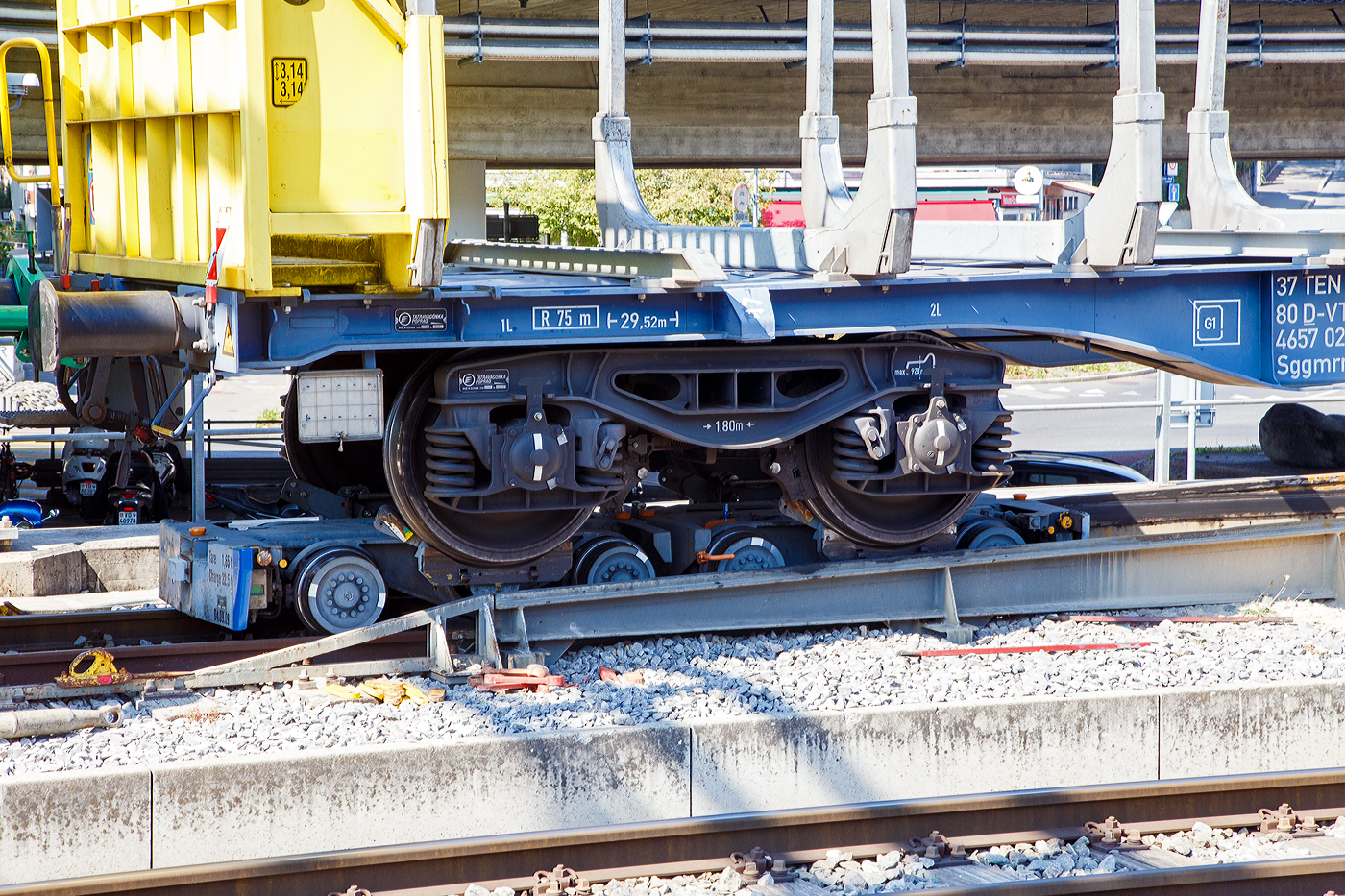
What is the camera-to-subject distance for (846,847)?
5504 millimetres

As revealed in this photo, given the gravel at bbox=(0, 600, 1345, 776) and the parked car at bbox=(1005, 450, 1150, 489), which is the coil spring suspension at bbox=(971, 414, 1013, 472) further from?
the parked car at bbox=(1005, 450, 1150, 489)

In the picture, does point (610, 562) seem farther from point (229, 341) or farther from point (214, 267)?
point (214, 267)

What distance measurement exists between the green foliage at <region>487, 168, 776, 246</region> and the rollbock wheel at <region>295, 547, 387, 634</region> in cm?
2300

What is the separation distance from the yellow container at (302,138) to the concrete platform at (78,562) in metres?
2.45

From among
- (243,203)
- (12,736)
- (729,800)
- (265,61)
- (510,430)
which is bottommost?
(729,800)

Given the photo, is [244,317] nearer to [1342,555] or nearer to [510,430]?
[510,430]

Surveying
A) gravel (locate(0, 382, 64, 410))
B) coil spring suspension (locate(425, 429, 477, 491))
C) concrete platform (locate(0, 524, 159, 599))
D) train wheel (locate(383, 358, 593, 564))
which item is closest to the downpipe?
train wheel (locate(383, 358, 593, 564))

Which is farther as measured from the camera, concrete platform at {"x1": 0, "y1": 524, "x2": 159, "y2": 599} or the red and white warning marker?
concrete platform at {"x1": 0, "y1": 524, "x2": 159, "y2": 599}

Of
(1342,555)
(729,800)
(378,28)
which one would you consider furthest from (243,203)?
(1342,555)

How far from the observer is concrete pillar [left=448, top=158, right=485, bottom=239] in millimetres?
19906

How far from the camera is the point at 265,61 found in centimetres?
627

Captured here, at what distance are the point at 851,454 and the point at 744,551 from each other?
3.00 feet

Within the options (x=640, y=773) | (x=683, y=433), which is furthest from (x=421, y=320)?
(x=640, y=773)

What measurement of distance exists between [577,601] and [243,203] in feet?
8.89
